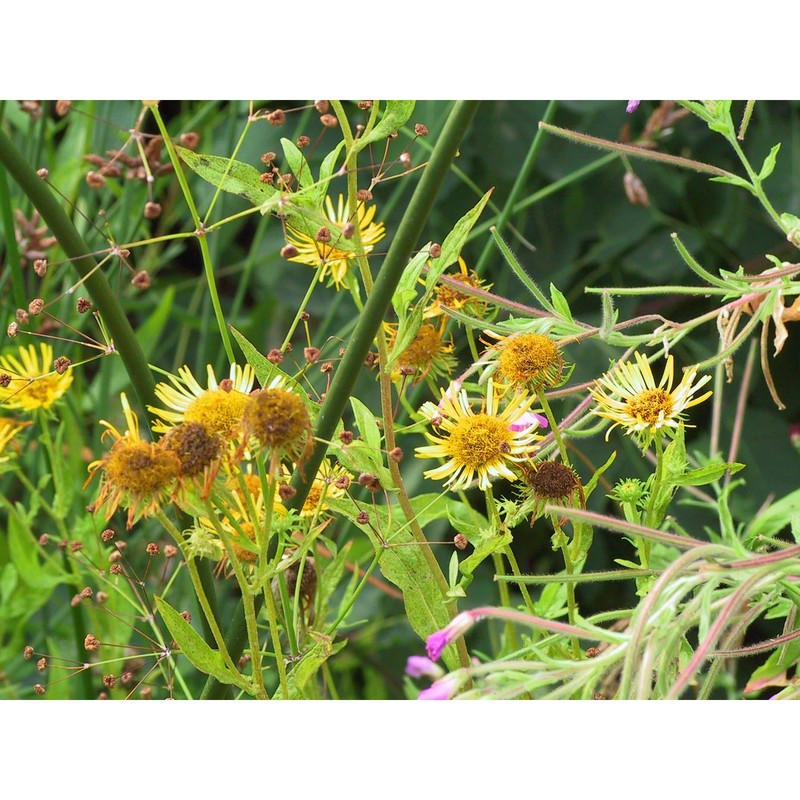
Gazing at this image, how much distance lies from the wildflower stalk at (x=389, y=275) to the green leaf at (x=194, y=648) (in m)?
0.05

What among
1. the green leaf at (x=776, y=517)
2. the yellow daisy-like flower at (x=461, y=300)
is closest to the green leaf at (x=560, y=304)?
the yellow daisy-like flower at (x=461, y=300)

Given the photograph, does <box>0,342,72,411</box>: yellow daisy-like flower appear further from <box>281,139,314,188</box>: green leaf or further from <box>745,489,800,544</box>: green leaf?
<box>745,489,800,544</box>: green leaf

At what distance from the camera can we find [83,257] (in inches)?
10.4

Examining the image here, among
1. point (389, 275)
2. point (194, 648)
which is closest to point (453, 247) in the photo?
point (389, 275)

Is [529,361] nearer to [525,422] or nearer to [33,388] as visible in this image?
[525,422]

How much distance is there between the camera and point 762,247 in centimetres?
76

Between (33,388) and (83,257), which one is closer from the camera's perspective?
(83,257)

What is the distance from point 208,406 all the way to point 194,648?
0.06 m

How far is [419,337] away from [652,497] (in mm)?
88

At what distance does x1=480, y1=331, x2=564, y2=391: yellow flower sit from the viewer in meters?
0.28

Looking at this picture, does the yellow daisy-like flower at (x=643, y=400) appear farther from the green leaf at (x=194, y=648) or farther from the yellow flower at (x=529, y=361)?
the green leaf at (x=194, y=648)

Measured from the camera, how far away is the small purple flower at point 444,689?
21cm
